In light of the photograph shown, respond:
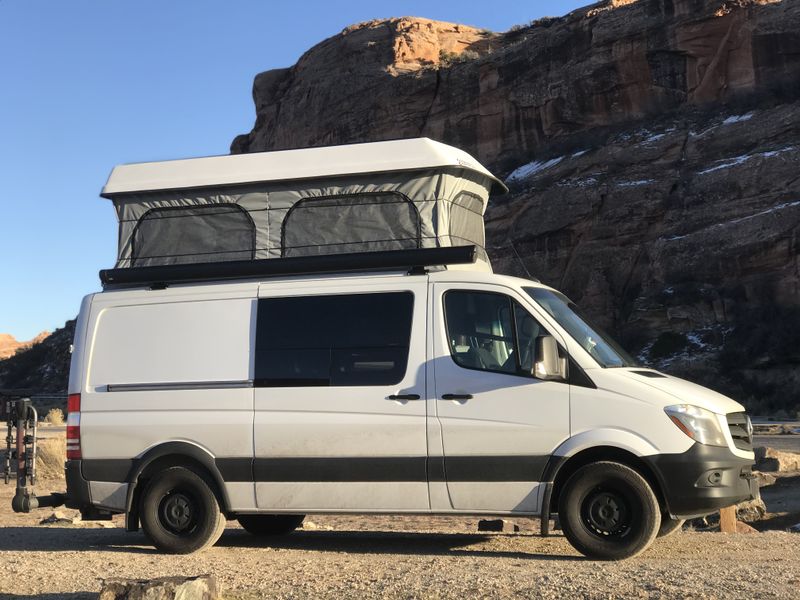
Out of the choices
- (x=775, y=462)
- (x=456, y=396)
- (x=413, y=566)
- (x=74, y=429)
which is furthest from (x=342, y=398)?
(x=775, y=462)

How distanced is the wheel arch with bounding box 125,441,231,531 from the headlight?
4.03 meters

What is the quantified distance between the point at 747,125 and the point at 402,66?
34399 mm

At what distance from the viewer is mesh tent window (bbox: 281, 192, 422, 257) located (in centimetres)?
934

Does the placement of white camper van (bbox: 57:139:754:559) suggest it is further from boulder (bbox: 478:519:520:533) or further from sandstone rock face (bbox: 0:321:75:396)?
sandstone rock face (bbox: 0:321:75:396)

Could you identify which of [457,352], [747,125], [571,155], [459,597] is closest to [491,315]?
[457,352]

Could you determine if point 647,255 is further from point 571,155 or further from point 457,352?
point 457,352

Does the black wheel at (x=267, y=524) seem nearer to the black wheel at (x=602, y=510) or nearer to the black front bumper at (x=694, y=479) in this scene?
the black wheel at (x=602, y=510)

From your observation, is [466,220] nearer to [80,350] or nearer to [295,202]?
[295,202]

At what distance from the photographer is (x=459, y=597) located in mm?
6523

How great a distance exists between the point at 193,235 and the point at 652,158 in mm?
47212

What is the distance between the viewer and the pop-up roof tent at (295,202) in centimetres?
930

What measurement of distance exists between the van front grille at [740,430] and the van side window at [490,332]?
1.73 m

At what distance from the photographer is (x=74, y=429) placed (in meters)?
9.58

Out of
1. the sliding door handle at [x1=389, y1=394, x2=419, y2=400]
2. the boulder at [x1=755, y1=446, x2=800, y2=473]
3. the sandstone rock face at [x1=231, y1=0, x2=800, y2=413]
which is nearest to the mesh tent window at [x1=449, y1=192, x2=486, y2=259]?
the sliding door handle at [x1=389, y1=394, x2=419, y2=400]
